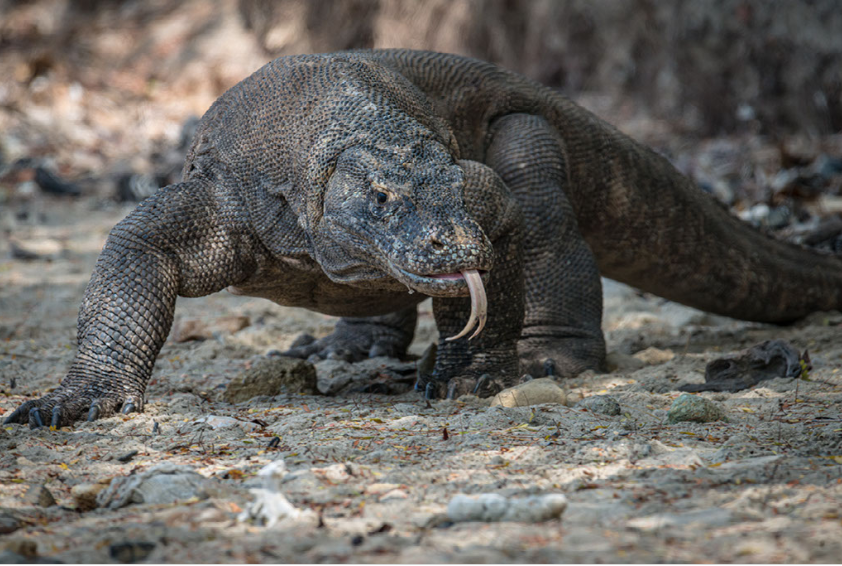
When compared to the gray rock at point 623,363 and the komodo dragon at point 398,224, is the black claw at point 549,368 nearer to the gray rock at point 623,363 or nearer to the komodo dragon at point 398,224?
the komodo dragon at point 398,224

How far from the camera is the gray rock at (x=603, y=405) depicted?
12.2 feet

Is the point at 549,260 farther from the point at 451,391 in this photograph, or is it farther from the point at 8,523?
the point at 8,523

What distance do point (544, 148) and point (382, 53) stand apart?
0.95 metres

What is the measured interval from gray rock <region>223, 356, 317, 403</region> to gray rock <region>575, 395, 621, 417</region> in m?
1.27

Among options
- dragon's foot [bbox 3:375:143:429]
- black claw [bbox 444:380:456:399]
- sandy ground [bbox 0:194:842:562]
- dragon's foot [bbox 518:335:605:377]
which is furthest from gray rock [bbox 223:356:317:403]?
dragon's foot [bbox 518:335:605:377]

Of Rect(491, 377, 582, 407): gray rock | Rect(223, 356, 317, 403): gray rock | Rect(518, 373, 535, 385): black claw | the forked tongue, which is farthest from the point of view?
Rect(518, 373, 535, 385): black claw

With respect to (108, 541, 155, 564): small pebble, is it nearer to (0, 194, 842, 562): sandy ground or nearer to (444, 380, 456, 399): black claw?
(0, 194, 842, 562): sandy ground

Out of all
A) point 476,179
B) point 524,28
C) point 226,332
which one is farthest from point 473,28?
point 476,179

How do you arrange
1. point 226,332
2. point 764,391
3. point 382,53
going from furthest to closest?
point 226,332 → point 382,53 → point 764,391

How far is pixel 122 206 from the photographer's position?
10406 millimetres

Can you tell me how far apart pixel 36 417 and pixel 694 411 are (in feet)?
7.96

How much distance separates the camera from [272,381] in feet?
14.0

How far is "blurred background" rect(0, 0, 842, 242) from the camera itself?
10828 mm

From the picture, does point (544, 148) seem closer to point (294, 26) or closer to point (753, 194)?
point (753, 194)
